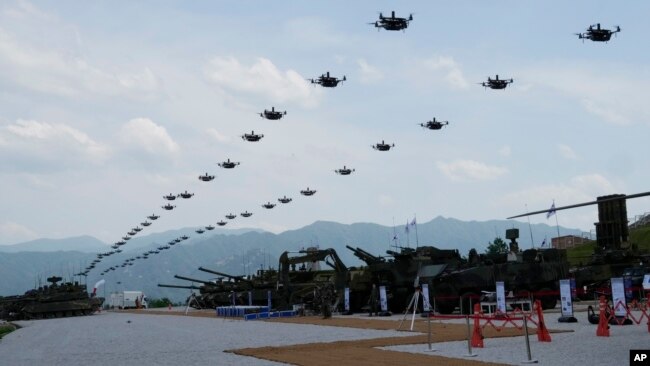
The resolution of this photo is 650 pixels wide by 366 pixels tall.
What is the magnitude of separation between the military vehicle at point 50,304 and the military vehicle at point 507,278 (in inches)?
1674

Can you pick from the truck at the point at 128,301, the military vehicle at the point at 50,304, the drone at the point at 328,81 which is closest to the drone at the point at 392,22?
the drone at the point at 328,81

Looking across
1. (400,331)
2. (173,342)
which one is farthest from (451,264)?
(173,342)

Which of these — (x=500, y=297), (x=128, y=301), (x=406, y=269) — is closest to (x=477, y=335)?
(x=500, y=297)

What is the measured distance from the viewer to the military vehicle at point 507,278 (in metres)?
38.1

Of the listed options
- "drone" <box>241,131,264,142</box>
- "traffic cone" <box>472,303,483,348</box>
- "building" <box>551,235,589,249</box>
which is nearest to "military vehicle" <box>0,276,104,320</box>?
"drone" <box>241,131,264,142</box>

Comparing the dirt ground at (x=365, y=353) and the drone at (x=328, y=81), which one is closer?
the dirt ground at (x=365, y=353)

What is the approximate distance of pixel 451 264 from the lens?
4156 centimetres

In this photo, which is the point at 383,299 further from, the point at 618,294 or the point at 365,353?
the point at 365,353

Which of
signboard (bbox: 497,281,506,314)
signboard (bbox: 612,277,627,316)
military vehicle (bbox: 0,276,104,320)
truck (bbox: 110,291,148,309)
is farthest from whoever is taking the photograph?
truck (bbox: 110,291,148,309)

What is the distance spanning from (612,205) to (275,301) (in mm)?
33863

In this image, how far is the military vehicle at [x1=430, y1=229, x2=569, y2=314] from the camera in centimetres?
3809

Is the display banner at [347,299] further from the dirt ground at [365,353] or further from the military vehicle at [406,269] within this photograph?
the dirt ground at [365,353]

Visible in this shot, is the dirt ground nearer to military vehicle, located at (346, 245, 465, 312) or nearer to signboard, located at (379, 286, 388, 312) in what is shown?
signboard, located at (379, 286, 388, 312)

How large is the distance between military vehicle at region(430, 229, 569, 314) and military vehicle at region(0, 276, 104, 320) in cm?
4253
